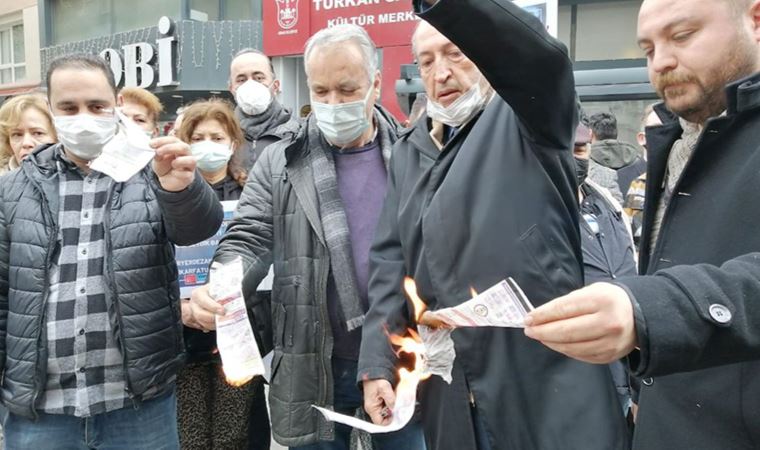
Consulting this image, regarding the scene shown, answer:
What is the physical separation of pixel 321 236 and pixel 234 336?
1.79 ft

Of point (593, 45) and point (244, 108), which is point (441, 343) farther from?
point (593, 45)

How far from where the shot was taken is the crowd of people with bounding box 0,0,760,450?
4.60 ft

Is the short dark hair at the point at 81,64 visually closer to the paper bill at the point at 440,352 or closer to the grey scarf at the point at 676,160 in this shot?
the paper bill at the point at 440,352

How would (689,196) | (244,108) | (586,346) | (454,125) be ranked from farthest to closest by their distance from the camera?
(244,108), (454,125), (689,196), (586,346)

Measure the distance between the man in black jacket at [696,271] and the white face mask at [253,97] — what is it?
10.9 feet

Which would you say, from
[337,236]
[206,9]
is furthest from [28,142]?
[206,9]

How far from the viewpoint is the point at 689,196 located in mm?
1531

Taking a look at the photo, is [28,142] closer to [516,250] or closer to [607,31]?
[516,250]

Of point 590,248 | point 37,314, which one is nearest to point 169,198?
point 37,314

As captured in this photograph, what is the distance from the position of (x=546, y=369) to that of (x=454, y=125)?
0.82 metres

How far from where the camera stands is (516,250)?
5.76 ft

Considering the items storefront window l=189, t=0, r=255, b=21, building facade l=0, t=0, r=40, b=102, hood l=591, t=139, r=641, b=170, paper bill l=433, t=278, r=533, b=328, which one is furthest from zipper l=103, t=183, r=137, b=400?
building facade l=0, t=0, r=40, b=102

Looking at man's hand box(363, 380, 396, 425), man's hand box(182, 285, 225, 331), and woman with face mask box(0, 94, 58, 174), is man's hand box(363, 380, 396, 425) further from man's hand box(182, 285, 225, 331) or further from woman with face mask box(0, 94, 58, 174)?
woman with face mask box(0, 94, 58, 174)

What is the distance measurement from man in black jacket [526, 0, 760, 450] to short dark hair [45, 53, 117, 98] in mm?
2021
